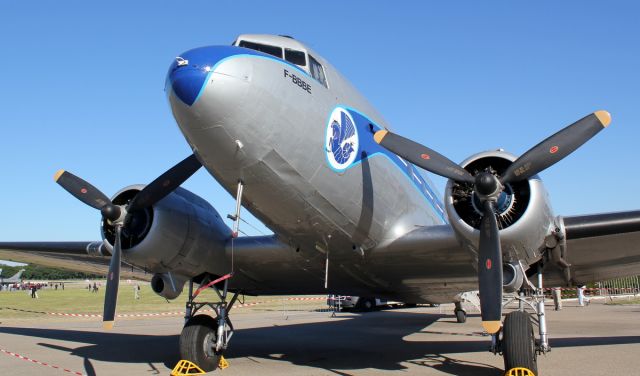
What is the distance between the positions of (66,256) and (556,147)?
12.0 meters

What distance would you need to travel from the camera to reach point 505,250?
7.51 m

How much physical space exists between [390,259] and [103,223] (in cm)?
524

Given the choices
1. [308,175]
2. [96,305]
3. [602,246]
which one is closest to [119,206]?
[308,175]

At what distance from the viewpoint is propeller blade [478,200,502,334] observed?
7020mm

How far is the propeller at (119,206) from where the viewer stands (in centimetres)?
901

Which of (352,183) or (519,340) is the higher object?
(352,183)

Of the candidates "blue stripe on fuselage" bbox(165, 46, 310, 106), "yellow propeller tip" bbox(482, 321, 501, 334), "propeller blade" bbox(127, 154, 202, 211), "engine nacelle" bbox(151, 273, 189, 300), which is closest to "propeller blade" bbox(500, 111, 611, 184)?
"yellow propeller tip" bbox(482, 321, 501, 334)

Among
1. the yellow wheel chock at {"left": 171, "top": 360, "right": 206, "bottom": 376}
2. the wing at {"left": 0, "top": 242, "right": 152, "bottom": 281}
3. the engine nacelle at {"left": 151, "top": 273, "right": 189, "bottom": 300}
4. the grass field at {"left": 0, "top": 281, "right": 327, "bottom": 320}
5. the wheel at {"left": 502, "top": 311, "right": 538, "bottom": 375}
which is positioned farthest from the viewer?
the grass field at {"left": 0, "top": 281, "right": 327, "bottom": 320}

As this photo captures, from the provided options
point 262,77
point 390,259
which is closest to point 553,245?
point 390,259

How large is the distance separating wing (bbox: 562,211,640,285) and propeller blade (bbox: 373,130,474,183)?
208 cm

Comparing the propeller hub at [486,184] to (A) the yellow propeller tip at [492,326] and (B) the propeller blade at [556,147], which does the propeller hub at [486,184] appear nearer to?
(B) the propeller blade at [556,147]

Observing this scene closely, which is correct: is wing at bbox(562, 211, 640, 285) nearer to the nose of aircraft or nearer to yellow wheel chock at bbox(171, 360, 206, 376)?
the nose of aircraft

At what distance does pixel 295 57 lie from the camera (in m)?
7.20

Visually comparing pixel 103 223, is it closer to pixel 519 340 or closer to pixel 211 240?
pixel 211 240
